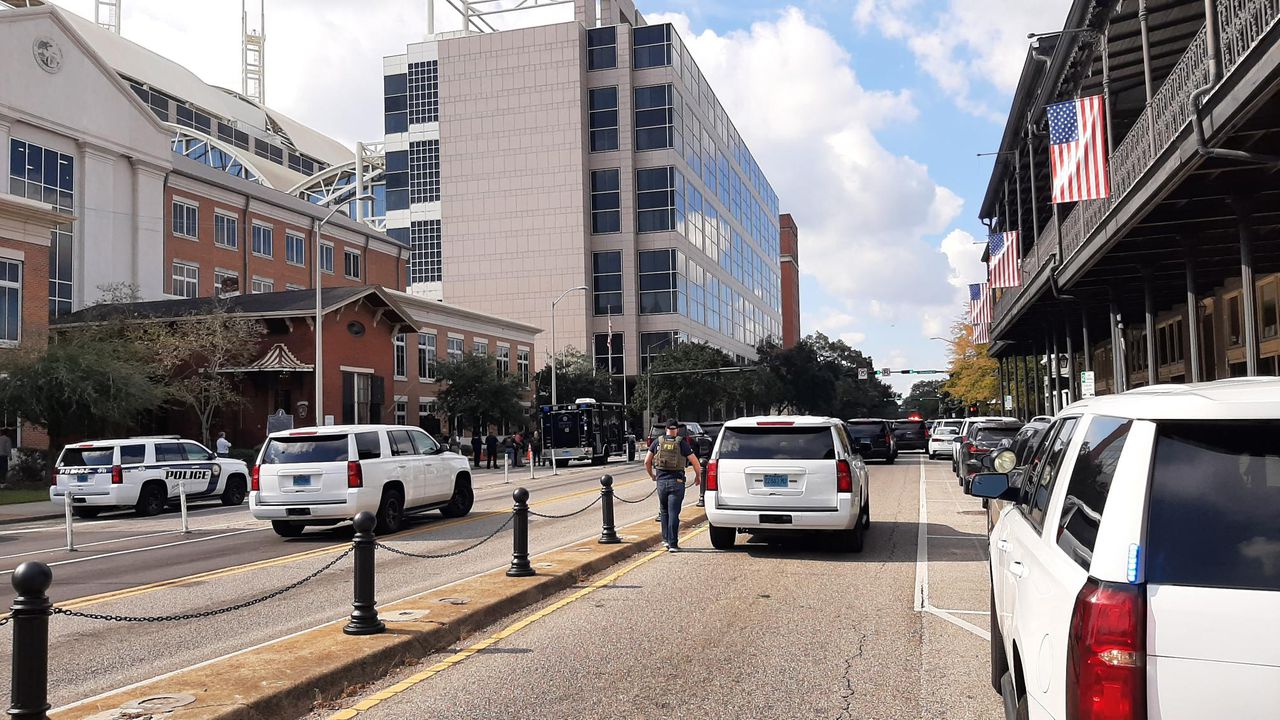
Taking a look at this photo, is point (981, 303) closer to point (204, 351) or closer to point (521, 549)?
point (204, 351)

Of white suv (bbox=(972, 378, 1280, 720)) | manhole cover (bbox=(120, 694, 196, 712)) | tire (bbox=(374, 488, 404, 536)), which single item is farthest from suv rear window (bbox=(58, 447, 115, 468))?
white suv (bbox=(972, 378, 1280, 720))

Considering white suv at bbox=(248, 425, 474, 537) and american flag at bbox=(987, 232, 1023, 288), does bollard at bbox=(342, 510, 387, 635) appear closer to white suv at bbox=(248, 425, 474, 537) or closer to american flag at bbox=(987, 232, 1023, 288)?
white suv at bbox=(248, 425, 474, 537)

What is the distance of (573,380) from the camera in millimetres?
72750

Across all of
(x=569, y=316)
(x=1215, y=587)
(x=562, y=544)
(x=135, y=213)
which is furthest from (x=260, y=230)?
(x=1215, y=587)

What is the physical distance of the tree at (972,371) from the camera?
7400 centimetres

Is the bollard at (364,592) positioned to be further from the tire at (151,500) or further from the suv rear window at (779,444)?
the tire at (151,500)

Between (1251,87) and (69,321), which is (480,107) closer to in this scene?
(69,321)

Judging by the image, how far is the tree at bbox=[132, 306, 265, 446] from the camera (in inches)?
1485

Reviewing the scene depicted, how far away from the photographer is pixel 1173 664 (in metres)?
2.88

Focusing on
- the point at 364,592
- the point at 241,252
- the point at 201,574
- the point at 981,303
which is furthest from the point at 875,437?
the point at 241,252

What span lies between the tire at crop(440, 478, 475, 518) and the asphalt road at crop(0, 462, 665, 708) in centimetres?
25

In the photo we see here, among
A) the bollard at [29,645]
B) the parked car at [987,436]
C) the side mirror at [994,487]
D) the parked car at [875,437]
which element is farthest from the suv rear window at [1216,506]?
the parked car at [875,437]

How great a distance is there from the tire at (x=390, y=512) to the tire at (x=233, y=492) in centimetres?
1083

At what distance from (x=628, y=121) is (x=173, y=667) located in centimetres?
7883
